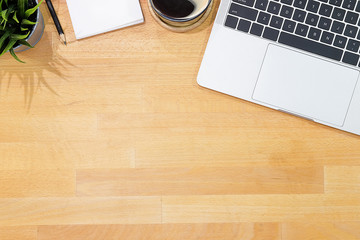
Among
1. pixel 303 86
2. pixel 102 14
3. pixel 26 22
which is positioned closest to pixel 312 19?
pixel 303 86

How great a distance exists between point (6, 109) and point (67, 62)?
0.14 metres

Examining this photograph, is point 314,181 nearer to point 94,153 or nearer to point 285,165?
point 285,165

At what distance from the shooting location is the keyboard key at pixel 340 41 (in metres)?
0.62

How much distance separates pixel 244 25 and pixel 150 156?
0.29 metres

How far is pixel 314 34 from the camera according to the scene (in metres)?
0.63

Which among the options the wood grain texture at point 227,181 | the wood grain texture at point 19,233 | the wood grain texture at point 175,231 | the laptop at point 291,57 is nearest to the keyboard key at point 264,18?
the laptop at point 291,57

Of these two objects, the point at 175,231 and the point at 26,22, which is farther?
the point at 175,231

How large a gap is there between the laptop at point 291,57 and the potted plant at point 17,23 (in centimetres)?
30

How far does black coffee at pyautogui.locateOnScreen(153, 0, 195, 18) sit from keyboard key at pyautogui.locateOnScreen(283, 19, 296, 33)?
0.16 meters

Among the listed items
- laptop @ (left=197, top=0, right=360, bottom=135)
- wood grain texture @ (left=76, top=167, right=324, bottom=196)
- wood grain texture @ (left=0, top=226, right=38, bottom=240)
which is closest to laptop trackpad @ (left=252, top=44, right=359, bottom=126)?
laptop @ (left=197, top=0, right=360, bottom=135)

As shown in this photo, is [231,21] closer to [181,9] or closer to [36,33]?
[181,9]

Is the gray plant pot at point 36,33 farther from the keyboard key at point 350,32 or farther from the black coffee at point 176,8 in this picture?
the keyboard key at point 350,32

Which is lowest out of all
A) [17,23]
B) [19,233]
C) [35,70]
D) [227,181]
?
[19,233]

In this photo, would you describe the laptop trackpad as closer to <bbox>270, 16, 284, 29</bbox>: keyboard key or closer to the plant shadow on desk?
<bbox>270, 16, 284, 29</bbox>: keyboard key
